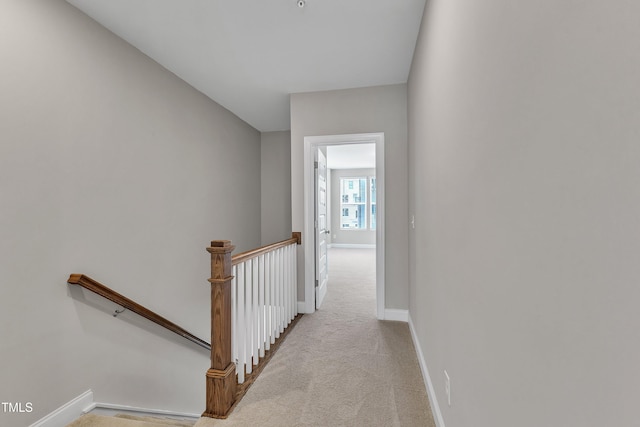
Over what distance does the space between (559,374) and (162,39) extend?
301 cm

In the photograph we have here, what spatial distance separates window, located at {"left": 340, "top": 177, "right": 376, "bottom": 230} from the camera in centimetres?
920

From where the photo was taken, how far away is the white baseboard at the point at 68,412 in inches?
68.8

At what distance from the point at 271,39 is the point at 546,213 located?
2386 mm

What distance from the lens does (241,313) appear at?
2025 millimetres

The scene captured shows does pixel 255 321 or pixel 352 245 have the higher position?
pixel 255 321

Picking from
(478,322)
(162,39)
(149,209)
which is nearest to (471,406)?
(478,322)

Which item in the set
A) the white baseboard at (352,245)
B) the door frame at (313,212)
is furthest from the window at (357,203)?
the door frame at (313,212)

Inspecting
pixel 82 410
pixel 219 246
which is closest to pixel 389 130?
pixel 219 246

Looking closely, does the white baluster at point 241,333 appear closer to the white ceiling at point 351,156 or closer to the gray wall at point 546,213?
the gray wall at point 546,213

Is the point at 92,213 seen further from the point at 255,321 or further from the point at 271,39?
the point at 271,39

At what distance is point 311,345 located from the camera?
2549mm

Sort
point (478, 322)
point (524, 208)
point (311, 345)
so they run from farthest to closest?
point (311, 345)
point (478, 322)
point (524, 208)

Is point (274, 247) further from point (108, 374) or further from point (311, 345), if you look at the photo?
point (108, 374)

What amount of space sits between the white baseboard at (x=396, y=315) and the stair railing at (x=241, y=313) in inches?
41.1
